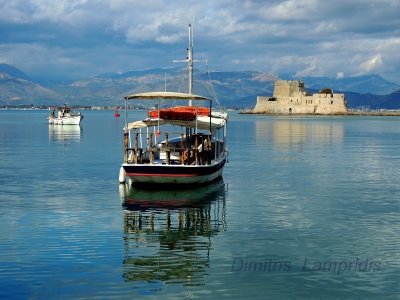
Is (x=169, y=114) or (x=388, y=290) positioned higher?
(x=169, y=114)

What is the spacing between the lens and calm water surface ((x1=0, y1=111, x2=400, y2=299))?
14719mm

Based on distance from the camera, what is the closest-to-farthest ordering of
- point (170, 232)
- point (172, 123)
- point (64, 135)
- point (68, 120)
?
point (170, 232) → point (172, 123) → point (64, 135) → point (68, 120)

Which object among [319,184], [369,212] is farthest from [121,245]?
[319,184]

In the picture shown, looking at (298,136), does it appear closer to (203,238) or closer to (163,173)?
(163,173)

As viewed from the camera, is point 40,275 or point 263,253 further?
point 263,253

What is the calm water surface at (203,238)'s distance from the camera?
48.3ft

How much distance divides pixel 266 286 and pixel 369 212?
1056 cm

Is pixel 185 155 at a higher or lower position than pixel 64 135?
higher

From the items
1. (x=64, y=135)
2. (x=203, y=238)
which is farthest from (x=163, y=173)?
(x=64, y=135)

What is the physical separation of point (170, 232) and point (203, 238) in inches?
46.6

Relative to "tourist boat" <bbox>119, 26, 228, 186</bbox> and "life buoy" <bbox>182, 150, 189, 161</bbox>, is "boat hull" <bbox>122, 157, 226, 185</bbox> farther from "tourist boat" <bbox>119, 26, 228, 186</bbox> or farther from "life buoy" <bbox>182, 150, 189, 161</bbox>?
"life buoy" <bbox>182, 150, 189, 161</bbox>

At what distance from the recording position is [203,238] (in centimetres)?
1967

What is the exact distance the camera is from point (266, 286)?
14695mm

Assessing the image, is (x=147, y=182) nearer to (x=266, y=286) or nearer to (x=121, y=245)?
(x=121, y=245)
